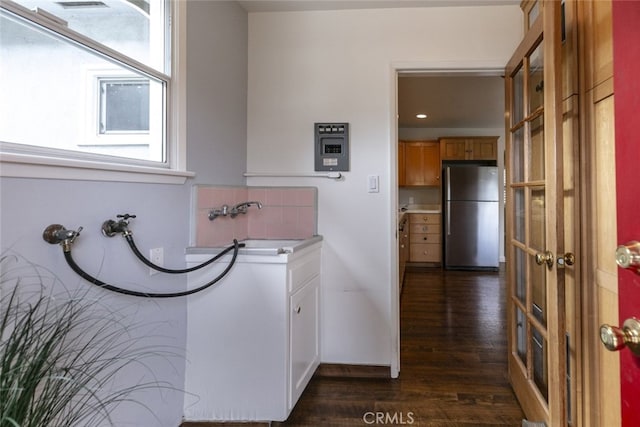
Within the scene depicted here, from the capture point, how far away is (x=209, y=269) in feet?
5.53

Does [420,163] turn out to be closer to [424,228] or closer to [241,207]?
[424,228]

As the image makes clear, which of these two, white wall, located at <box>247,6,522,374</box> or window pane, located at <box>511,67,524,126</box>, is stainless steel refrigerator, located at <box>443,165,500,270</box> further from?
window pane, located at <box>511,67,524,126</box>

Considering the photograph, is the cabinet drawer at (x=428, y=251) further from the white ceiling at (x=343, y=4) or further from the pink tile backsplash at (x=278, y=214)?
the white ceiling at (x=343, y=4)

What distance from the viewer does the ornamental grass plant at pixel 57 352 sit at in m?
0.68

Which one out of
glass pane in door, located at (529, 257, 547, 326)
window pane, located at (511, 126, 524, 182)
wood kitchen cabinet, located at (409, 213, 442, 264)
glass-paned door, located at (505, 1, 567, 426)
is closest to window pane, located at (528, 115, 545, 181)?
glass-paned door, located at (505, 1, 567, 426)

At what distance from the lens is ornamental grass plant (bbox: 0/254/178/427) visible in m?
0.68

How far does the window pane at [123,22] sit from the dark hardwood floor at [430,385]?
1.72 meters

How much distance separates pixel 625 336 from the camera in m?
0.62

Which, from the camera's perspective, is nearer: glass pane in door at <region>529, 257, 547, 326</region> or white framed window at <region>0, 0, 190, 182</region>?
white framed window at <region>0, 0, 190, 182</region>

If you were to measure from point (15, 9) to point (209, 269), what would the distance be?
45.2 inches

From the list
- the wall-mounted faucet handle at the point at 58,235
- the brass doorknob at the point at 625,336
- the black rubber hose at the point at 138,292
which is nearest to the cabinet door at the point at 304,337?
the black rubber hose at the point at 138,292

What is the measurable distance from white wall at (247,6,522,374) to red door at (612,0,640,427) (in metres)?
1.54

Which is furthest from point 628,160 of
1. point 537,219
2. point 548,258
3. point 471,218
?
point 471,218

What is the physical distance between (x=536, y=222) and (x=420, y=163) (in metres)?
4.58
